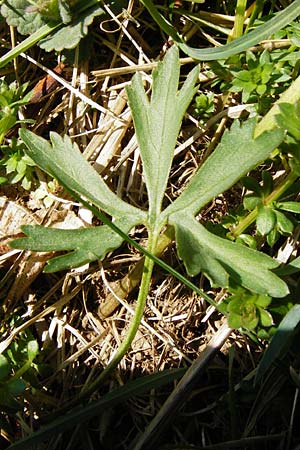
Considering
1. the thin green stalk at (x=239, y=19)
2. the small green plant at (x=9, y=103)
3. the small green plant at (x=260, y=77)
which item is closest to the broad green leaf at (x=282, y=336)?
the small green plant at (x=260, y=77)

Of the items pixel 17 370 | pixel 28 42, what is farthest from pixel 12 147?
pixel 17 370

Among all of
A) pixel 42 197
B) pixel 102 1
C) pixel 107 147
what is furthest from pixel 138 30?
pixel 42 197

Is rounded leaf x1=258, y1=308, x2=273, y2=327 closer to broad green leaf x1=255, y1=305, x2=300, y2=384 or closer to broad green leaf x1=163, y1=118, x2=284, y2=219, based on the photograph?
broad green leaf x1=255, y1=305, x2=300, y2=384

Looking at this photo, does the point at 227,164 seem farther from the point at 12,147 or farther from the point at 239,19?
the point at 12,147

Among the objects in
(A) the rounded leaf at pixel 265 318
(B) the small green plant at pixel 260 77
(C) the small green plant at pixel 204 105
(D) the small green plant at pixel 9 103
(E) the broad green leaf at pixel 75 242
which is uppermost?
(D) the small green plant at pixel 9 103

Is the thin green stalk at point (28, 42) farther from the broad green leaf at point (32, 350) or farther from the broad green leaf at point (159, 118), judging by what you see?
the broad green leaf at point (32, 350)

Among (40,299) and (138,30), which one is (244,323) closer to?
(40,299)
